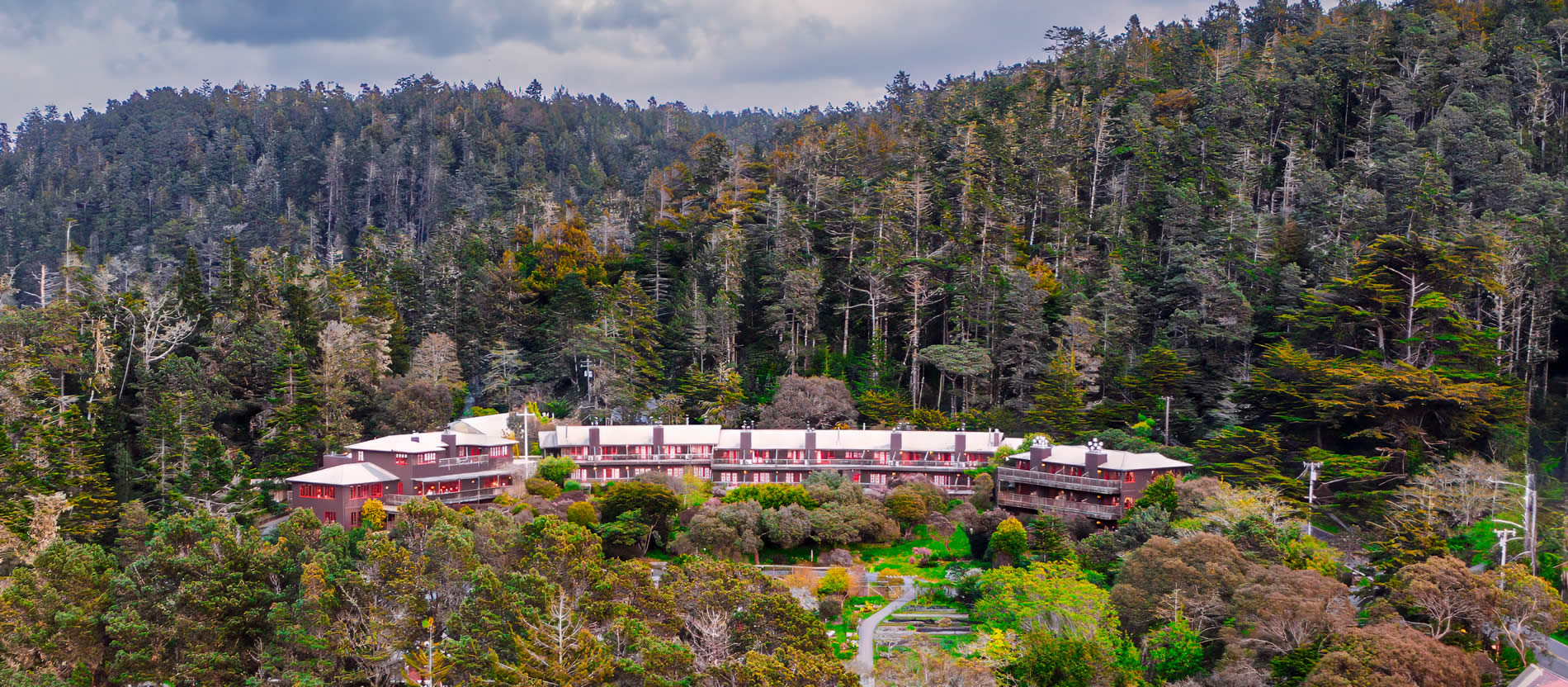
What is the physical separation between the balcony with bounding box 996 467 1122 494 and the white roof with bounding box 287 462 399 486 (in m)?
27.8

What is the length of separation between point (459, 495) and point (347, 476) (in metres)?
5.00

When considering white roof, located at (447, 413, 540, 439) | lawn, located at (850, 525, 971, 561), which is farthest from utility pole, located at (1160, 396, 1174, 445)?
white roof, located at (447, 413, 540, 439)

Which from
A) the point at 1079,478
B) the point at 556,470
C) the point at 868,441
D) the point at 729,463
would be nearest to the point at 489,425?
the point at 556,470

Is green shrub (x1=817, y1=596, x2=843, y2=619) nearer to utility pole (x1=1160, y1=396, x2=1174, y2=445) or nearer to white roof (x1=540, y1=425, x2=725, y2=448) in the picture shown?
white roof (x1=540, y1=425, x2=725, y2=448)

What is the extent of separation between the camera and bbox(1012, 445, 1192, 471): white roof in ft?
153

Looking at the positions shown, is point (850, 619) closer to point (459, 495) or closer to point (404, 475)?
point (459, 495)

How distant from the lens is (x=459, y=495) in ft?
153

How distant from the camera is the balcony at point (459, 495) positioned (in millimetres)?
44719

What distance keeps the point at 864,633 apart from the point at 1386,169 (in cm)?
4631

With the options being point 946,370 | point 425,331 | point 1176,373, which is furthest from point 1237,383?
point 425,331

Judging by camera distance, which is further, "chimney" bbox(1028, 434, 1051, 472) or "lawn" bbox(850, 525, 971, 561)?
"chimney" bbox(1028, 434, 1051, 472)

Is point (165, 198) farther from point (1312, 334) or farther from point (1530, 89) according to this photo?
point (1530, 89)

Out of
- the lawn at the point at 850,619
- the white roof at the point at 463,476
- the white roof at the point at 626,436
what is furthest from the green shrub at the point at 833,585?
the white roof at the point at 463,476

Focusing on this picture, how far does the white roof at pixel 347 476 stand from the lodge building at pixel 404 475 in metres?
0.03
